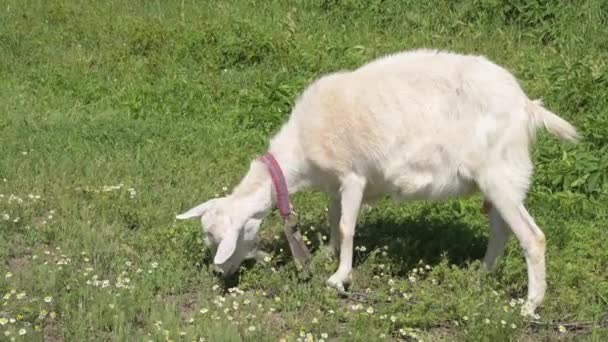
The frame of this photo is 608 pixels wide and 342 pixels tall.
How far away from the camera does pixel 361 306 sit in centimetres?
578

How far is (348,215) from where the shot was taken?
6.28 metres

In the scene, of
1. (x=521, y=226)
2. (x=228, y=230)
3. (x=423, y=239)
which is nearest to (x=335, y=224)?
(x=423, y=239)

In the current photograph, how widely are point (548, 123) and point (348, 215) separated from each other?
1.42 metres

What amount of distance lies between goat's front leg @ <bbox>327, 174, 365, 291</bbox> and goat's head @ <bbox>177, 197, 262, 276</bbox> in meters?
0.59

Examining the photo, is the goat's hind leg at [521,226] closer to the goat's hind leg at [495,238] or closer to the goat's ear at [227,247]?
the goat's hind leg at [495,238]

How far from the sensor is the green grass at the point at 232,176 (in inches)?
222

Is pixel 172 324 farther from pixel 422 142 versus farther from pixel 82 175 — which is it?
pixel 82 175

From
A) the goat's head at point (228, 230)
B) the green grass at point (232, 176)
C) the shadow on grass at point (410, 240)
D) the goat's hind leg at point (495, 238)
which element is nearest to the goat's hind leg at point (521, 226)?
the green grass at point (232, 176)

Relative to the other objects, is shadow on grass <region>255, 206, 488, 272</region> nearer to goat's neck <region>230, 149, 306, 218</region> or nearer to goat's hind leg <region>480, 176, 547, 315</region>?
goat's neck <region>230, 149, 306, 218</region>

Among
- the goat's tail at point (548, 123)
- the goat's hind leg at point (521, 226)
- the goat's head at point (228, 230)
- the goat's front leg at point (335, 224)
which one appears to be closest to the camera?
the goat's hind leg at point (521, 226)

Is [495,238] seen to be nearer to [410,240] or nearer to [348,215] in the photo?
[410,240]

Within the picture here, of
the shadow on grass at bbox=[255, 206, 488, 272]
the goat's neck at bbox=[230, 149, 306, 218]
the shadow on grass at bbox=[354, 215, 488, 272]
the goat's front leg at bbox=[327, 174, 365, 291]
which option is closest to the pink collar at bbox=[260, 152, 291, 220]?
the goat's neck at bbox=[230, 149, 306, 218]

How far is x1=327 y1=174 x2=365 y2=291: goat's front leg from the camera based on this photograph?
20.5ft

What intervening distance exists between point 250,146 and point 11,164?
206cm
